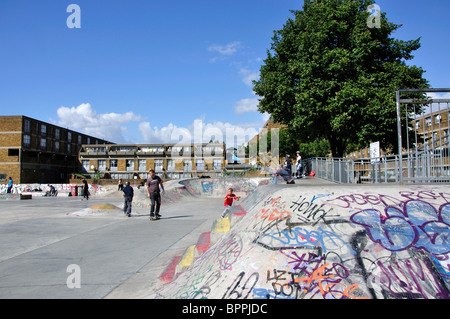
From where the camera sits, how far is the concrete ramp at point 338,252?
2842 millimetres

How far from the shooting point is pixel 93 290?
4059 mm

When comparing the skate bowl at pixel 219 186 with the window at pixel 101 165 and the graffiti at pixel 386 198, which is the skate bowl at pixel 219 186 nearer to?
the graffiti at pixel 386 198

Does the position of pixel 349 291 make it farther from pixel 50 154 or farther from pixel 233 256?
pixel 50 154

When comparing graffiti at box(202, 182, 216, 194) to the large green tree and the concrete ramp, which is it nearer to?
the large green tree

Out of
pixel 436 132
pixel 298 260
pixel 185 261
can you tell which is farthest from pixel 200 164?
pixel 298 260

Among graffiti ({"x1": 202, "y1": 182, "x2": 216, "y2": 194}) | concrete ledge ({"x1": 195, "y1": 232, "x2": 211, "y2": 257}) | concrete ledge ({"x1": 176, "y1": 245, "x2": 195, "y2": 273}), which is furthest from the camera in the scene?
graffiti ({"x1": 202, "y1": 182, "x2": 216, "y2": 194})

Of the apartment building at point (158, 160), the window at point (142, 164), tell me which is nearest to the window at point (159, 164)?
the apartment building at point (158, 160)

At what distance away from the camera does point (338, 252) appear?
3.16 metres

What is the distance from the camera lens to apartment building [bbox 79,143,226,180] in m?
69.4

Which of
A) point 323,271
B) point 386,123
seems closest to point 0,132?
point 386,123

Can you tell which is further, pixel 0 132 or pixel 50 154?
pixel 50 154

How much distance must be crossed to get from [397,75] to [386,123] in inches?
132

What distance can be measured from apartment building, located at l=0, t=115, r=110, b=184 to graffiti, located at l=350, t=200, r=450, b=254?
68.0 meters

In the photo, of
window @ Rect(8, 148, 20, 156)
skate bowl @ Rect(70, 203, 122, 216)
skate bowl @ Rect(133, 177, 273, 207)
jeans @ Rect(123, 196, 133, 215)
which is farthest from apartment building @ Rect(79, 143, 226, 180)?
jeans @ Rect(123, 196, 133, 215)
